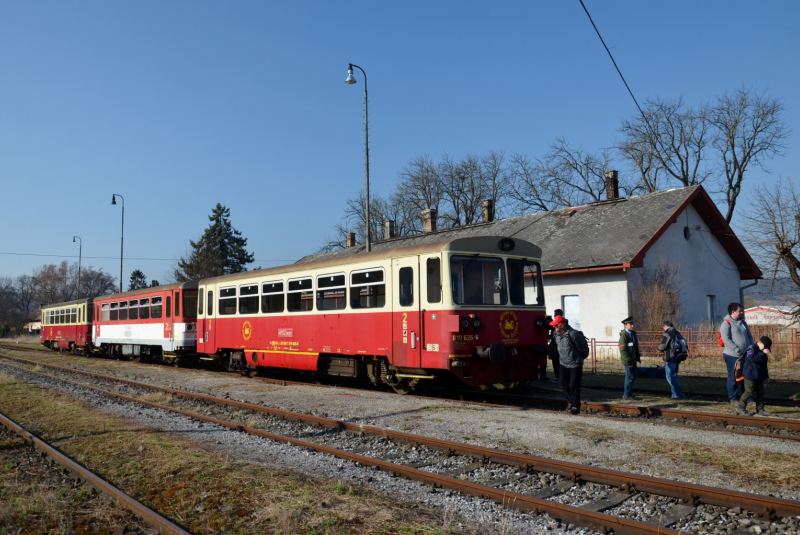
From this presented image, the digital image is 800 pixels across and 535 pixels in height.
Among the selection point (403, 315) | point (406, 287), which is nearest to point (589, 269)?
point (406, 287)

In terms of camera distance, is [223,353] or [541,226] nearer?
[223,353]

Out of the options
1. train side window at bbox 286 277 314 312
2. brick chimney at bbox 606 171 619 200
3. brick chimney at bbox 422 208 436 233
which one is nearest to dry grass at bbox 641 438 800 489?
train side window at bbox 286 277 314 312

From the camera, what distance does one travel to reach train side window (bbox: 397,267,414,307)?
37.9ft

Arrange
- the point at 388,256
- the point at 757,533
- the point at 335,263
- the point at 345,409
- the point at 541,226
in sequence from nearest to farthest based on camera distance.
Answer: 1. the point at 757,533
2. the point at 345,409
3. the point at 388,256
4. the point at 335,263
5. the point at 541,226

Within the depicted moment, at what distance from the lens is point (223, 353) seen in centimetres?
1789

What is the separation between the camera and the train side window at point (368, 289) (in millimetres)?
12180

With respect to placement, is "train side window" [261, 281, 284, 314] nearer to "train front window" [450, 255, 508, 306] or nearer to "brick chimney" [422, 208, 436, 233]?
"train front window" [450, 255, 508, 306]

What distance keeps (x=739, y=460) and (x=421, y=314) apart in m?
5.78

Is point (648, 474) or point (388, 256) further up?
point (388, 256)

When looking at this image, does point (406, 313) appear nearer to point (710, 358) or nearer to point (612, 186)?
point (710, 358)

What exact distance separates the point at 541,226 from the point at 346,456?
2351 centimetres

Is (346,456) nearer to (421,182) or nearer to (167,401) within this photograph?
(167,401)

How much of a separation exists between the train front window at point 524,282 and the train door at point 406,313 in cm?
183

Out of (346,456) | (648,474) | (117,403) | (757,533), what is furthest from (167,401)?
(757,533)
